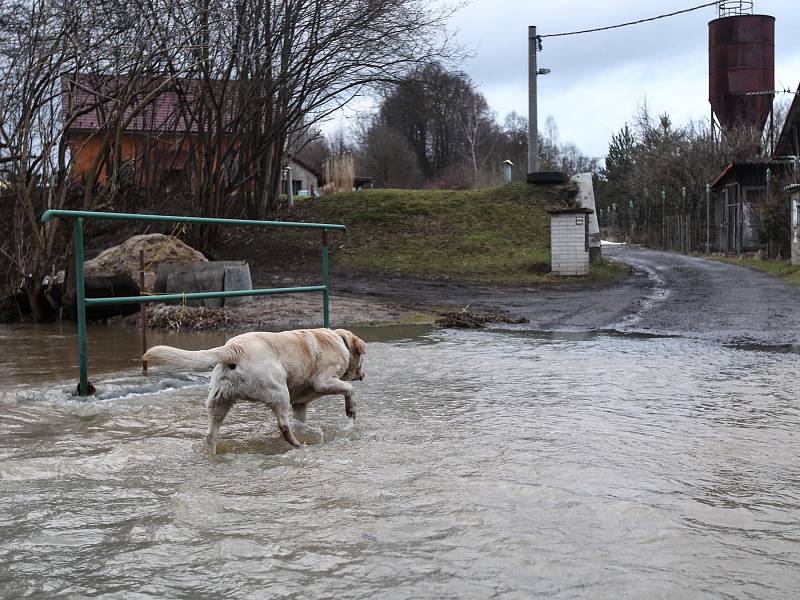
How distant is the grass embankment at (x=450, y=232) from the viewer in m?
22.3

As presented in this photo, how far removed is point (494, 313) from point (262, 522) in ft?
33.9

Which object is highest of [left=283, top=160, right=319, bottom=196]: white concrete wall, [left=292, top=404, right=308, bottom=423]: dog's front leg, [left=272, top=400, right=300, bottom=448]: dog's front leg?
[left=283, top=160, right=319, bottom=196]: white concrete wall

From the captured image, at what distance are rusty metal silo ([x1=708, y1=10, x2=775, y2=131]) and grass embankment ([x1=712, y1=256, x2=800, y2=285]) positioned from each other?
17295mm

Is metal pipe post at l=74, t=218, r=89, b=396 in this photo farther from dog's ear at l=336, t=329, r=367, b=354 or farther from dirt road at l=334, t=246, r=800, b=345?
dirt road at l=334, t=246, r=800, b=345

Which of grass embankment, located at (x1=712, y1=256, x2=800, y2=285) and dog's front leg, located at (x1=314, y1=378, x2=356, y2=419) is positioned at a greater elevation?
grass embankment, located at (x1=712, y1=256, x2=800, y2=285)

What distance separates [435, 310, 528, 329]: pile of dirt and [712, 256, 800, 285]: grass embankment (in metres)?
7.82

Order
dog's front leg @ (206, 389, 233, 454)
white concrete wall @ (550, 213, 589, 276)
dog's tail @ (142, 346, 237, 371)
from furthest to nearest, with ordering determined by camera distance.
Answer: white concrete wall @ (550, 213, 589, 276) → dog's front leg @ (206, 389, 233, 454) → dog's tail @ (142, 346, 237, 371)

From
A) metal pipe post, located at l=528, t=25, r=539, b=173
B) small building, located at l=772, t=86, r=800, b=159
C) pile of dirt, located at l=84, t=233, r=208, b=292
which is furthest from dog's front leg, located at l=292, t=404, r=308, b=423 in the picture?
small building, located at l=772, t=86, r=800, b=159

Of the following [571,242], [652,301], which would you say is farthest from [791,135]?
[652,301]

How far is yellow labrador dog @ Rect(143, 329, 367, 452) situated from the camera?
508 cm

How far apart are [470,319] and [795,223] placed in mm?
13455

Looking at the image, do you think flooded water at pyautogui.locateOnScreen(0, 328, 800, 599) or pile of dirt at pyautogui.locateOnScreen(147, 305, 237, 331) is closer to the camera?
flooded water at pyautogui.locateOnScreen(0, 328, 800, 599)

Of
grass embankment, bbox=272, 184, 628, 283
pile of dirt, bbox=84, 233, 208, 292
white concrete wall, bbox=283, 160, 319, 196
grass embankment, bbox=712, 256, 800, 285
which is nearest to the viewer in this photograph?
pile of dirt, bbox=84, 233, 208, 292

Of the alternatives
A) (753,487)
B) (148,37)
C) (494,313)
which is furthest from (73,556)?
(148,37)
